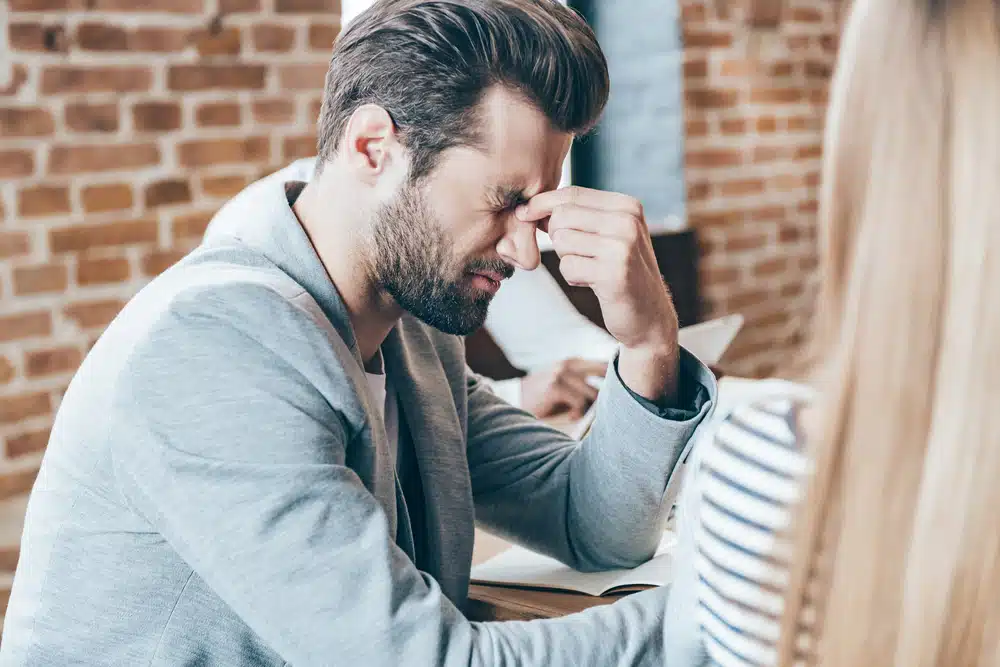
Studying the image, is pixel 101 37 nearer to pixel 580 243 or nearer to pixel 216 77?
pixel 216 77

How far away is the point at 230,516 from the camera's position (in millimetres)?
857

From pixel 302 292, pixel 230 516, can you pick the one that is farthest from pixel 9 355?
pixel 230 516

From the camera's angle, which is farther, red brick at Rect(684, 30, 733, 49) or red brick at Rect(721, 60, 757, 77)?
red brick at Rect(721, 60, 757, 77)

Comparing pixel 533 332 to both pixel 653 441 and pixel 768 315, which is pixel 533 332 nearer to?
pixel 653 441

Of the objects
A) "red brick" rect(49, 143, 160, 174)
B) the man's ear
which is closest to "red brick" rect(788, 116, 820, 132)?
"red brick" rect(49, 143, 160, 174)

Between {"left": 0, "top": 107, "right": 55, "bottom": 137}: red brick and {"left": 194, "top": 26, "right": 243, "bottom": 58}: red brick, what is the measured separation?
356 mm

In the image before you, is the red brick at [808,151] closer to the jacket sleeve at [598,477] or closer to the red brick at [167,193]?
the red brick at [167,193]

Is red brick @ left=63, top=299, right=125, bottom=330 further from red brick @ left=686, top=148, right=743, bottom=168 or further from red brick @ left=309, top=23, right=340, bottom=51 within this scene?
red brick @ left=686, top=148, right=743, bottom=168

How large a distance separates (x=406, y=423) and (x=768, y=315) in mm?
2963

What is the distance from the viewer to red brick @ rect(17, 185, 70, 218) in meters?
1.89

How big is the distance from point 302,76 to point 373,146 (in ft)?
4.03

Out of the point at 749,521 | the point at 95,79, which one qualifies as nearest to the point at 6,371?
the point at 95,79

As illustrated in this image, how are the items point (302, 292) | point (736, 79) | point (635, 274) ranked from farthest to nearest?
point (736, 79), point (635, 274), point (302, 292)

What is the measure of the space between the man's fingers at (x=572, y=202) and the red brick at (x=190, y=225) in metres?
1.15
